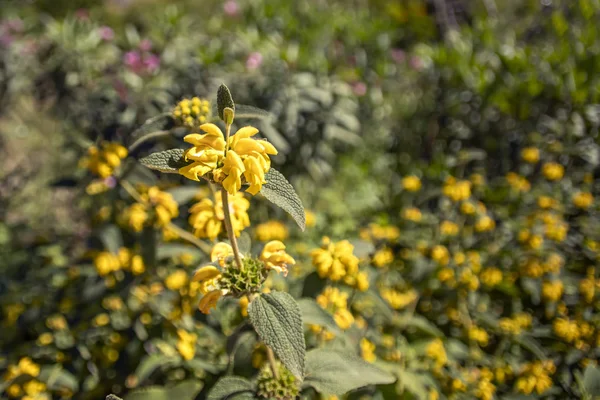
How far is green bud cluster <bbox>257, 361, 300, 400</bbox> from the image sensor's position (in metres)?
0.98

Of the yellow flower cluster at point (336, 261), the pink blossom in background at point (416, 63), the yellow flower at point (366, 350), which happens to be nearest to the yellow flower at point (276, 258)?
the yellow flower cluster at point (336, 261)

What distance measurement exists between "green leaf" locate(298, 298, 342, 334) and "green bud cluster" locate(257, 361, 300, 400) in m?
0.14

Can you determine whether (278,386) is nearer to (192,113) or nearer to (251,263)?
(251,263)

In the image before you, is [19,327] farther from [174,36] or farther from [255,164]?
[174,36]

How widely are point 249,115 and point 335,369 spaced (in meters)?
0.58

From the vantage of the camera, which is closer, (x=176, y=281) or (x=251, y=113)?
(x=251, y=113)

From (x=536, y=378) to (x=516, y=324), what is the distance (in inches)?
8.2

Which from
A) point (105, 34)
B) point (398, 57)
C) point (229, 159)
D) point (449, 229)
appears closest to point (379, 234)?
point (449, 229)

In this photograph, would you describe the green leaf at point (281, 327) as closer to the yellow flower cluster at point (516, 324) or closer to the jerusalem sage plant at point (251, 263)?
the jerusalem sage plant at point (251, 263)

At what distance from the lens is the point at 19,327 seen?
1.69 m

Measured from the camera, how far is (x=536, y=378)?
1494 mm

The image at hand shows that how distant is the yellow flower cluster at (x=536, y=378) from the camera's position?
4.84 ft

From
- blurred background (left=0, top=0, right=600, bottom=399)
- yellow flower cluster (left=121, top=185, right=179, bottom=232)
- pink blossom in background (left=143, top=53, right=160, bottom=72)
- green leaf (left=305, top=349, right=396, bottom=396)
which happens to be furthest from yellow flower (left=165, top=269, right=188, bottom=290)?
pink blossom in background (left=143, top=53, right=160, bottom=72)

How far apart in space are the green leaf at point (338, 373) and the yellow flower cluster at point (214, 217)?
13.8 inches
